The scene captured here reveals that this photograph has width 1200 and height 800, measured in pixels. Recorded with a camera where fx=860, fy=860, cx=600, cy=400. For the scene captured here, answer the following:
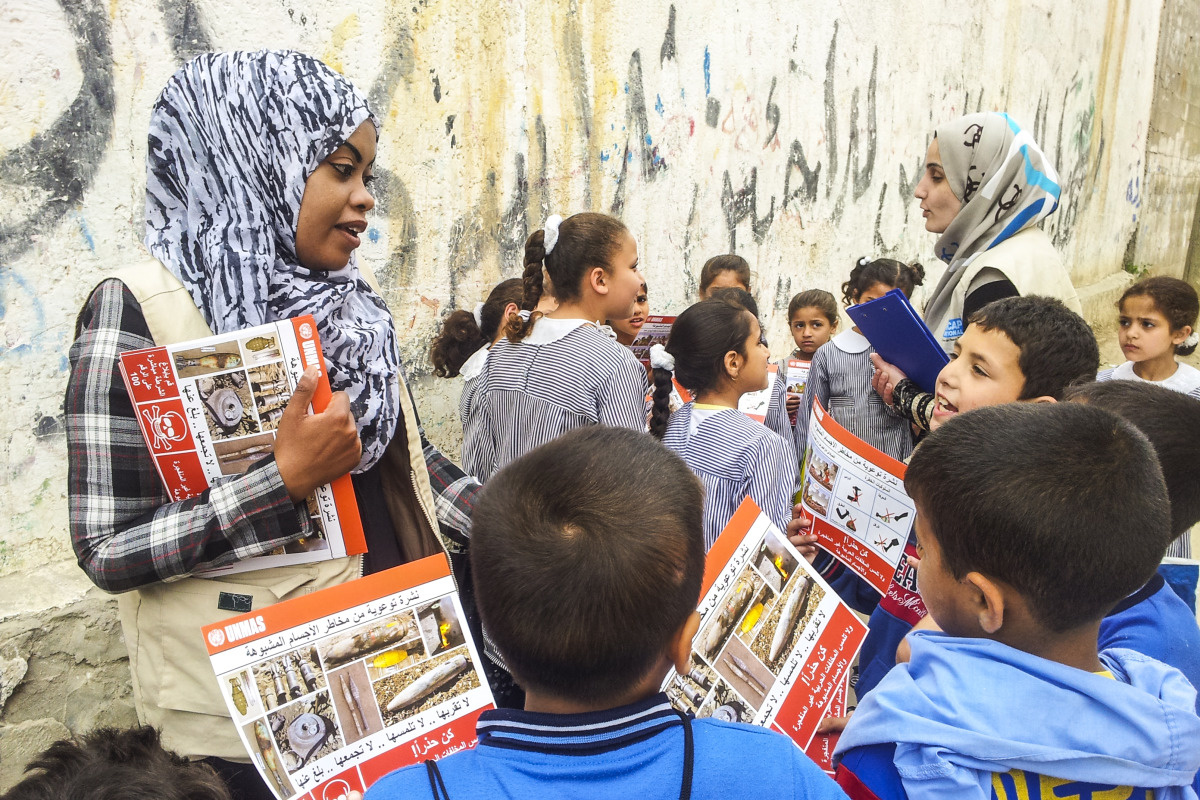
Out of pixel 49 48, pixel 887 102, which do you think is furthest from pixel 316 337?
pixel 887 102

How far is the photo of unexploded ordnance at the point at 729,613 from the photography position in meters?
1.32

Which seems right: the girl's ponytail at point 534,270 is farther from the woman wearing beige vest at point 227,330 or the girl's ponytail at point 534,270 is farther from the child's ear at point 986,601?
the child's ear at point 986,601

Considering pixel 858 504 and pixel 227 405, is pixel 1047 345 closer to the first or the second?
pixel 858 504

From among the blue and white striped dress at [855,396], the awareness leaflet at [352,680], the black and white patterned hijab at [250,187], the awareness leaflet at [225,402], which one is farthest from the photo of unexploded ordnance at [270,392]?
the blue and white striped dress at [855,396]

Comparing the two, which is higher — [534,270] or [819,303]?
[534,270]

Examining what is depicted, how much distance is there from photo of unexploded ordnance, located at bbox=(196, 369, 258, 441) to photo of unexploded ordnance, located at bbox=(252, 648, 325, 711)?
0.36 meters

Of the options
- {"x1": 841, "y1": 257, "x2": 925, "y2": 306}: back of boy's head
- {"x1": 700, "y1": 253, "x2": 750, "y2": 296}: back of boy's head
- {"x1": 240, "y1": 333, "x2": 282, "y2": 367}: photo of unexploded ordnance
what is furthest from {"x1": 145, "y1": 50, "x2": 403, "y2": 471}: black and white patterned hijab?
{"x1": 841, "y1": 257, "x2": 925, "y2": 306}: back of boy's head

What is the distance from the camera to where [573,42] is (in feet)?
13.0

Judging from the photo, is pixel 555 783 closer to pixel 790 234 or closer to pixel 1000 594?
pixel 1000 594

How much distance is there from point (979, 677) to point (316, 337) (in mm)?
1025

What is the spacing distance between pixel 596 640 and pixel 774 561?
23.8 inches

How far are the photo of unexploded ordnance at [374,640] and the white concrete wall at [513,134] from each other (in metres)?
1.47

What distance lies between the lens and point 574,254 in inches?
104

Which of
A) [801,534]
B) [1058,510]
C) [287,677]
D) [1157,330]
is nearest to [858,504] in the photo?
[801,534]
